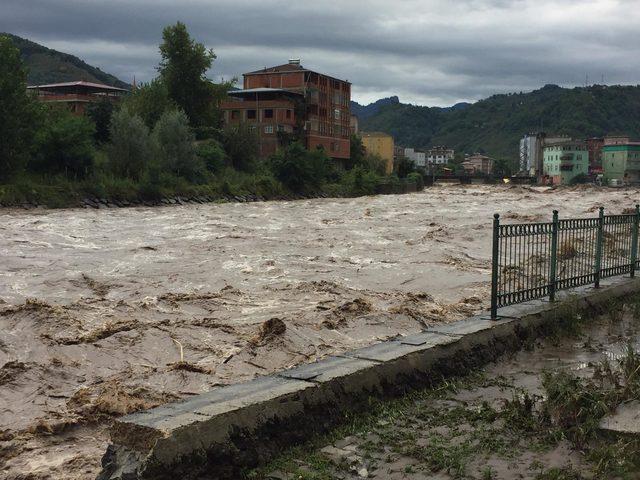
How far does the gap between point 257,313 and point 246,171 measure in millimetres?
47612

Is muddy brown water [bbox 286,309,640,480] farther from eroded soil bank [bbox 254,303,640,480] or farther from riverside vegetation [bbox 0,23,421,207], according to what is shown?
riverside vegetation [bbox 0,23,421,207]

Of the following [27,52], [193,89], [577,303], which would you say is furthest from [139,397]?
[27,52]

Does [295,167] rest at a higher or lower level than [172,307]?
higher

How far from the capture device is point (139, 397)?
23.5 ft

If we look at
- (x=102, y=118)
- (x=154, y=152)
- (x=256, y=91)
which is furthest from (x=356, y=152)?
(x=154, y=152)

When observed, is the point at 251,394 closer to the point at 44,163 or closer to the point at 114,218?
the point at 114,218

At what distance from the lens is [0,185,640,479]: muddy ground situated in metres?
6.85

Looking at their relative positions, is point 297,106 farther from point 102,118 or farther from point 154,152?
point 154,152

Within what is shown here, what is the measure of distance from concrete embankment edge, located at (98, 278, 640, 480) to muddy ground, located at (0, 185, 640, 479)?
116 centimetres

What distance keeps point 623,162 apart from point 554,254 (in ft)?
423

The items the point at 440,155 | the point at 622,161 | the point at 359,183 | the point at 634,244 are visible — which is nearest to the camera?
the point at 634,244

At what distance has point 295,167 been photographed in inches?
2098

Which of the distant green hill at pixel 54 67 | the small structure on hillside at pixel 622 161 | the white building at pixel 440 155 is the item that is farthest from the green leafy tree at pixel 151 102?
the white building at pixel 440 155

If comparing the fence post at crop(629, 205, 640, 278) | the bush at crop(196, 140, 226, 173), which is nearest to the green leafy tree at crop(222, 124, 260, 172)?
the bush at crop(196, 140, 226, 173)
